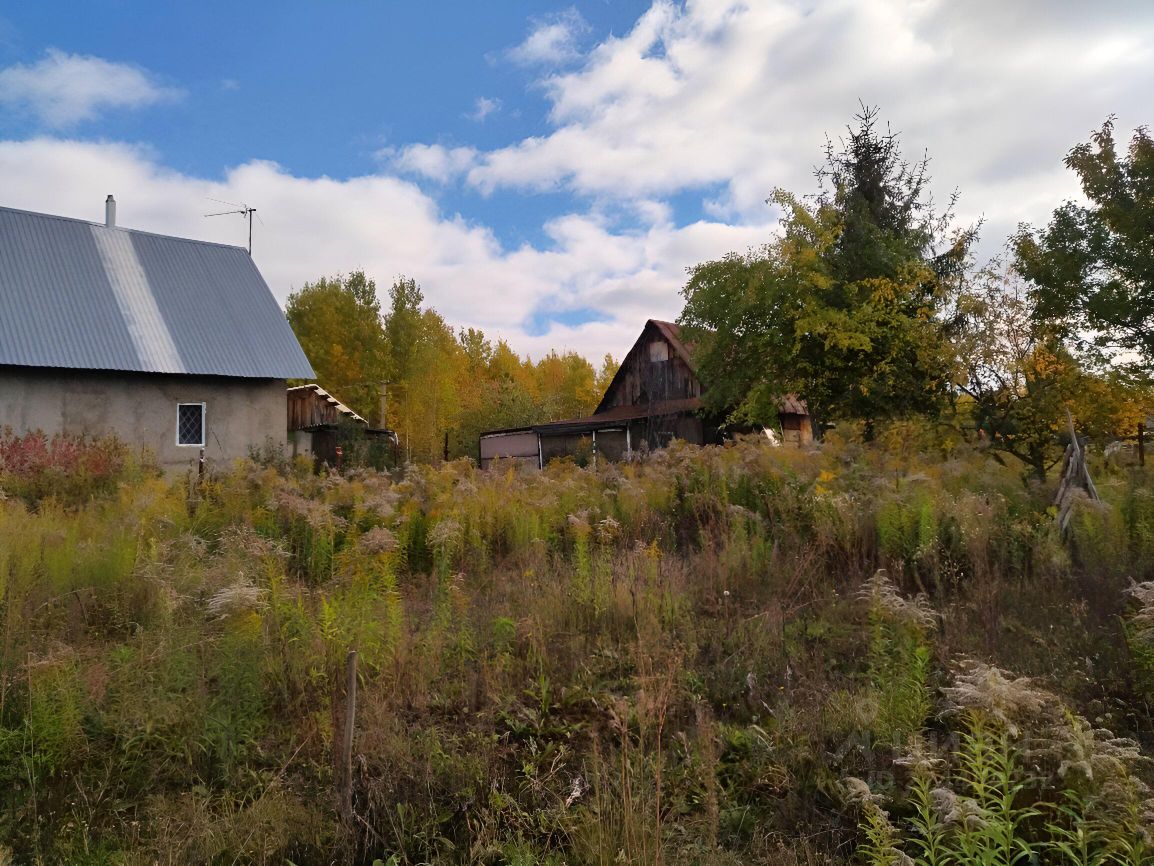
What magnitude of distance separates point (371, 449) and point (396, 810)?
989 inches

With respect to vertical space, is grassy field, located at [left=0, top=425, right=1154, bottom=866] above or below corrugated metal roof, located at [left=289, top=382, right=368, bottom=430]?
below

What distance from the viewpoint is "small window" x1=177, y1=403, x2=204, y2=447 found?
67.8 ft

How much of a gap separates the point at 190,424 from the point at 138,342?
2.51 meters

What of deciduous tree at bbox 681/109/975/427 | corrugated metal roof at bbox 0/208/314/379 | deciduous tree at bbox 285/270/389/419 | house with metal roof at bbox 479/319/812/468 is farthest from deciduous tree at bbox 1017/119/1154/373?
deciduous tree at bbox 285/270/389/419

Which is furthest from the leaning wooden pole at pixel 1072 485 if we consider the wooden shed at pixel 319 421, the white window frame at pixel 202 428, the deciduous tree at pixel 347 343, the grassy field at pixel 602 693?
the deciduous tree at pixel 347 343

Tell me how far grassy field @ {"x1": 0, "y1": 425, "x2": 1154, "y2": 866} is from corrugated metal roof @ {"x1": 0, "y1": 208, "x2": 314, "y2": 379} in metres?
14.6

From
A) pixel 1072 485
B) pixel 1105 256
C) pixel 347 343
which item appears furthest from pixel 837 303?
pixel 347 343

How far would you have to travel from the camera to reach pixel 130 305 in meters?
20.7

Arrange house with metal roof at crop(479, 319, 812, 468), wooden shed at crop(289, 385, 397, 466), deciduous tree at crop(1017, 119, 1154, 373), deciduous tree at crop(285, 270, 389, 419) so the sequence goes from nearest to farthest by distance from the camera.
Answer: deciduous tree at crop(1017, 119, 1154, 373) < wooden shed at crop(289, 385, 397, 466) < house with metal roof at crop(479, 319, 812, 468) < deciduous tree at crop(285, 270, 389, 419)

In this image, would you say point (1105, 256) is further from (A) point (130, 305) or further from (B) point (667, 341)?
(A) point (130, 305)

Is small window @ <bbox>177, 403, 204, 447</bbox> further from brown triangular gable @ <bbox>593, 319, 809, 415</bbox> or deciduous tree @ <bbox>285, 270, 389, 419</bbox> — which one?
deciduous tree @ <bbox>285, 270, 389, 419</bbox>

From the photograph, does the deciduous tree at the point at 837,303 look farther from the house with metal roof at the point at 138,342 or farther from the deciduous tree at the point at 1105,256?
the house with metal roof at the point at 138,342

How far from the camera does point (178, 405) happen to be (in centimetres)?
2048

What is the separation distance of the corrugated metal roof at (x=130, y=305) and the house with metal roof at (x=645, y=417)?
10.9 m
